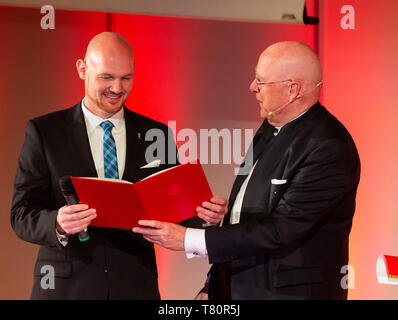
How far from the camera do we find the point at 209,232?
249cm

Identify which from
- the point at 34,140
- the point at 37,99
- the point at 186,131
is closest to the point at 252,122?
the point at 186,131

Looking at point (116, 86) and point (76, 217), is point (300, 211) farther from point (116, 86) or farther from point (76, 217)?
point (116, 86)

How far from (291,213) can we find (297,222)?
0.16 feet

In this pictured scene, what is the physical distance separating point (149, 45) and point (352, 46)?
1.36m

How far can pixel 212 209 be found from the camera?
252 cm

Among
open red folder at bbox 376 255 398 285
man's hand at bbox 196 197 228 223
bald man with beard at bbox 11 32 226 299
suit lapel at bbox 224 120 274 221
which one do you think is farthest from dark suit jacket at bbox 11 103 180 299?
open red folder at bbox 376 255 398 285

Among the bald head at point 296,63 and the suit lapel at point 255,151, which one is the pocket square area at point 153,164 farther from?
the bald head at point 296,63

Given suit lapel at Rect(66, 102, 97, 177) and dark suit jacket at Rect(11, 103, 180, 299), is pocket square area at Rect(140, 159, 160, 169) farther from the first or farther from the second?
suit lapel at Rect(66, 102, 97, 177)

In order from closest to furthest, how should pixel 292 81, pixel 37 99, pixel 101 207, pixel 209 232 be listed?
1. pixel 101 207
2. pixel 209 232
3. pixel 292 81
4. pixel 37 99

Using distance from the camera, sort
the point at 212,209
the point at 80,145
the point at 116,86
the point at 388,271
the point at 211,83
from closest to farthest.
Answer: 1. the point at 388,271
2. the point at 212,209
3. the point at 80,145
4. the point at 116,86
5. the point at 211,83

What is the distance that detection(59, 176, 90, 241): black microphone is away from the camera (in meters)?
2.29

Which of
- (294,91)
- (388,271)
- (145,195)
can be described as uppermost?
(294,91)

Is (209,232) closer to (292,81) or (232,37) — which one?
(292,81)

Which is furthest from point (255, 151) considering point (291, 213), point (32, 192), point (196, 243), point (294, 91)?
point (32, 192)
